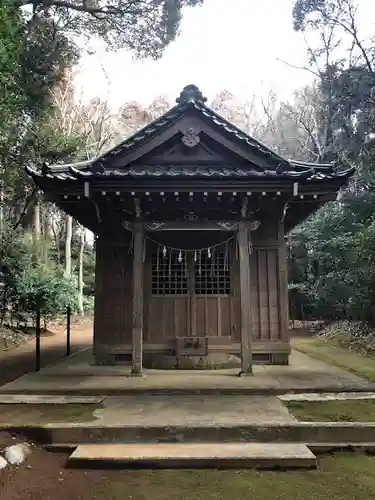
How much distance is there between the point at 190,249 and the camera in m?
9.48

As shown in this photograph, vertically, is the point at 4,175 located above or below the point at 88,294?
above

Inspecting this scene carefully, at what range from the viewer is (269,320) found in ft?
31.1

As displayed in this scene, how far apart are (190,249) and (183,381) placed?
2990 mm

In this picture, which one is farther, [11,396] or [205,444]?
[11,396]

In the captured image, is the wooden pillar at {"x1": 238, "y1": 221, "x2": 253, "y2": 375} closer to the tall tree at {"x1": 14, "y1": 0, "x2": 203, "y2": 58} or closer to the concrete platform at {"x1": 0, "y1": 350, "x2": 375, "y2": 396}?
the concrete platform at {"x1": 0, "y1": 350, "x2": 375, "y2": 396}

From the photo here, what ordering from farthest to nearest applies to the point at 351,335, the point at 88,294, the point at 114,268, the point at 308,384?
the point at 88,294 < the point at 351,335 < the point at 114,268 < the point at 308,384

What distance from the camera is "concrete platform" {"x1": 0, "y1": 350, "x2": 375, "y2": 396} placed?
7.02 meters

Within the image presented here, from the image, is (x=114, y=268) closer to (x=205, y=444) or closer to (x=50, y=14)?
(x=205, y=444)

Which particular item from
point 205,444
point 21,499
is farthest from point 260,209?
point 21,499

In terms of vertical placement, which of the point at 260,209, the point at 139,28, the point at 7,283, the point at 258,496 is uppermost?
the point at 139,28

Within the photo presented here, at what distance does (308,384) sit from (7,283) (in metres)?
12.6

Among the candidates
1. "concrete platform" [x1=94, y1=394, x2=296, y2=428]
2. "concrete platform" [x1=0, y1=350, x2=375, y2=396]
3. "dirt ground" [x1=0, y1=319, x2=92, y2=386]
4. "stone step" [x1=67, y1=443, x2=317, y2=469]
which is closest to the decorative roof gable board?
"concrete platform" [x1=0, y1=350, x2=375, y2=396]

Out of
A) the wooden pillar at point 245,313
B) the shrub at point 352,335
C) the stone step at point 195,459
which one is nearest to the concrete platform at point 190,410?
the stone step at point 195,459

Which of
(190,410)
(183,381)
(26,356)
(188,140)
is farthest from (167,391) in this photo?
(26,356)
